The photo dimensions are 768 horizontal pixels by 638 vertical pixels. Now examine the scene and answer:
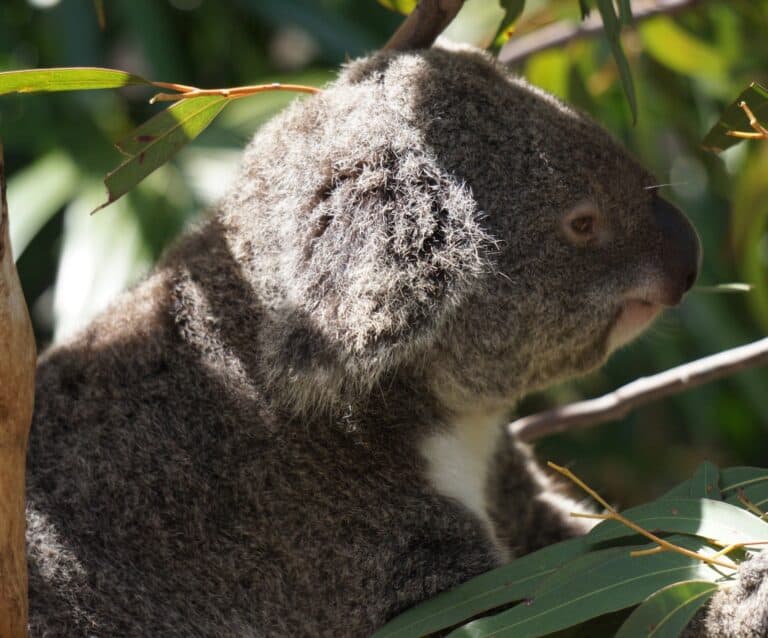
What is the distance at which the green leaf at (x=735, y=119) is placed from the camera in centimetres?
196

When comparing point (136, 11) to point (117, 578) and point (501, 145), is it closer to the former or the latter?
point (501, 145)

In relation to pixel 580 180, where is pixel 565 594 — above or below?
below

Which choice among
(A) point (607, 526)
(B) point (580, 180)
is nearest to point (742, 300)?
(B) point (580, 180)

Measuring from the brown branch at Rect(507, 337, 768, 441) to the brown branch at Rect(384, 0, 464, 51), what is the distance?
972 mm

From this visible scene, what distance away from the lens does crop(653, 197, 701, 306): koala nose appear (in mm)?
2312

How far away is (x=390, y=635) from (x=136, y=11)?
3.06 meters

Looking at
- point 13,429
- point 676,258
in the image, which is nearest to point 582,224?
point 676,258

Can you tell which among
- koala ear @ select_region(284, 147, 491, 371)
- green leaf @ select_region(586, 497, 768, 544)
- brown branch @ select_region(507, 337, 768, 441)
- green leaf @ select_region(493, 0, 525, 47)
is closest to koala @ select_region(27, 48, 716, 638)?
koala ear @ select_region(284, 147, 491, 371)

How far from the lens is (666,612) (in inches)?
65.7

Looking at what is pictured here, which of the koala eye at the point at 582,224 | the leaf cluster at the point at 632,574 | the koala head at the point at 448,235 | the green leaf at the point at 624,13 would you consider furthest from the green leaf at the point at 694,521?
the green leaf at the point at 624,13

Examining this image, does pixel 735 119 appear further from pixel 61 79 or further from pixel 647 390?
pixel 61 79

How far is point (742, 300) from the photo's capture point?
4809mm

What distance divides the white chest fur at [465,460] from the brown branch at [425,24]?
838mm

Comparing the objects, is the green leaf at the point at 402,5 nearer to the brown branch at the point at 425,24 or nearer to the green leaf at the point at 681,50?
the brown branch at the point at 425,24
